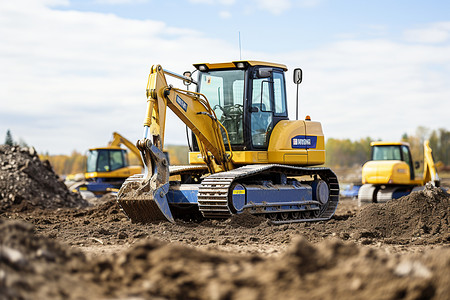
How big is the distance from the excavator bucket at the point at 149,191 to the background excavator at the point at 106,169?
13915 millimetres

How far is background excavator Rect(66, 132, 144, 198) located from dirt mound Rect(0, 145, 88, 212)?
4.10 m

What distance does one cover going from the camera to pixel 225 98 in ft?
42.3

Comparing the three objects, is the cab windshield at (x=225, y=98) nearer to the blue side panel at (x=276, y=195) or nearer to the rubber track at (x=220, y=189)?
the rubber track at (x=220, y=189)

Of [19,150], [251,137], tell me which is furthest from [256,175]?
[19,150]

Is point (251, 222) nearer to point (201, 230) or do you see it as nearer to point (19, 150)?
point (201, 230)

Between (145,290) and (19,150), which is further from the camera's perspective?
(19,150)

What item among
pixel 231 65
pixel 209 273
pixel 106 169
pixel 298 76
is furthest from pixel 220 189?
pixel 106 169

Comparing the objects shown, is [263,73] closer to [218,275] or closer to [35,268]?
[218,275]

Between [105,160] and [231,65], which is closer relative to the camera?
[231,65]

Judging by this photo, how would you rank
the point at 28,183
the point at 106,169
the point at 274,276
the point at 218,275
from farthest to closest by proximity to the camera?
1. the point at 106,169
2. the point at 28,183
3. the point at 218,275
4. the point at 274,276

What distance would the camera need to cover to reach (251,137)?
12.8 meters

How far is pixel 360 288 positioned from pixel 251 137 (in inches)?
355

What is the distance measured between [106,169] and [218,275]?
2240cm

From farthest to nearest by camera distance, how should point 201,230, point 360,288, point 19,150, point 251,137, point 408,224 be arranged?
point 19,150, point 251,137, point 408,224, point 201,230, point 360,288
